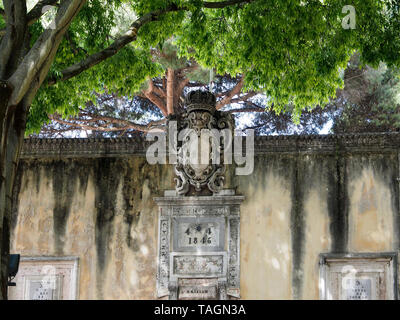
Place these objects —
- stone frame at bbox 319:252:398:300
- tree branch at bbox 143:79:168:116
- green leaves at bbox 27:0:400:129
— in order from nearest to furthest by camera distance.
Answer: green leaves at bbox 27:0:400:129
stone frame at bbox 319:252:398:300
tree branch at bbox 143:79:168:116

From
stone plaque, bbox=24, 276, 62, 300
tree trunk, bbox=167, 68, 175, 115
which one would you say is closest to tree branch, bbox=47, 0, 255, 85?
stone plaque, bbox=24, 276, 62, 300

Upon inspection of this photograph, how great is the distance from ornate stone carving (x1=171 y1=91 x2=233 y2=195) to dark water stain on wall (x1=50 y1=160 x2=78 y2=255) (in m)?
1.62

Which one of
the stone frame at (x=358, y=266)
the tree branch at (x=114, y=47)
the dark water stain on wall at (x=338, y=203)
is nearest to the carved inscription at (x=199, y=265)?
the stone frame at (x=358, y=266)

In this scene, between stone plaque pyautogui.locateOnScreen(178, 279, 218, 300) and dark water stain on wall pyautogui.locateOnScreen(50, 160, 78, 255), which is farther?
dark water stain on wall pyautogui.locateOnScreen(50, 160, 78, 255)

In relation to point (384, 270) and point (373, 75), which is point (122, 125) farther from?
point (384, 270)

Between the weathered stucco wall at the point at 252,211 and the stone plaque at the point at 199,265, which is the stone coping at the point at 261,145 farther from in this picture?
the stone plaque at the point at 199,265

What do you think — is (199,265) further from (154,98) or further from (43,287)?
(154,98)

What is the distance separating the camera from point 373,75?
52.0 ft

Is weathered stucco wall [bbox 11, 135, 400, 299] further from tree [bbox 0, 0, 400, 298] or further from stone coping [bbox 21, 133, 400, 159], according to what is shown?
tree [bbox 0, 0, 400, 298]

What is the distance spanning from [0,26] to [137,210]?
3298 millimetres

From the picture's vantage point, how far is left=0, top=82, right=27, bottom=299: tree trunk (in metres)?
5.62

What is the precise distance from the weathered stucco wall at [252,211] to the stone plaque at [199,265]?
0.34 meters

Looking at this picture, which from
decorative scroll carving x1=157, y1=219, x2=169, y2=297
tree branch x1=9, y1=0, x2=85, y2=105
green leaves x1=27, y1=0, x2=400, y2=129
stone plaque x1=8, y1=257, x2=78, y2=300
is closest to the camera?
tree branch x1=9, y1=0, x2=85, y2=105

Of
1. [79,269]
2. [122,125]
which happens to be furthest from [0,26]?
[122,125]
